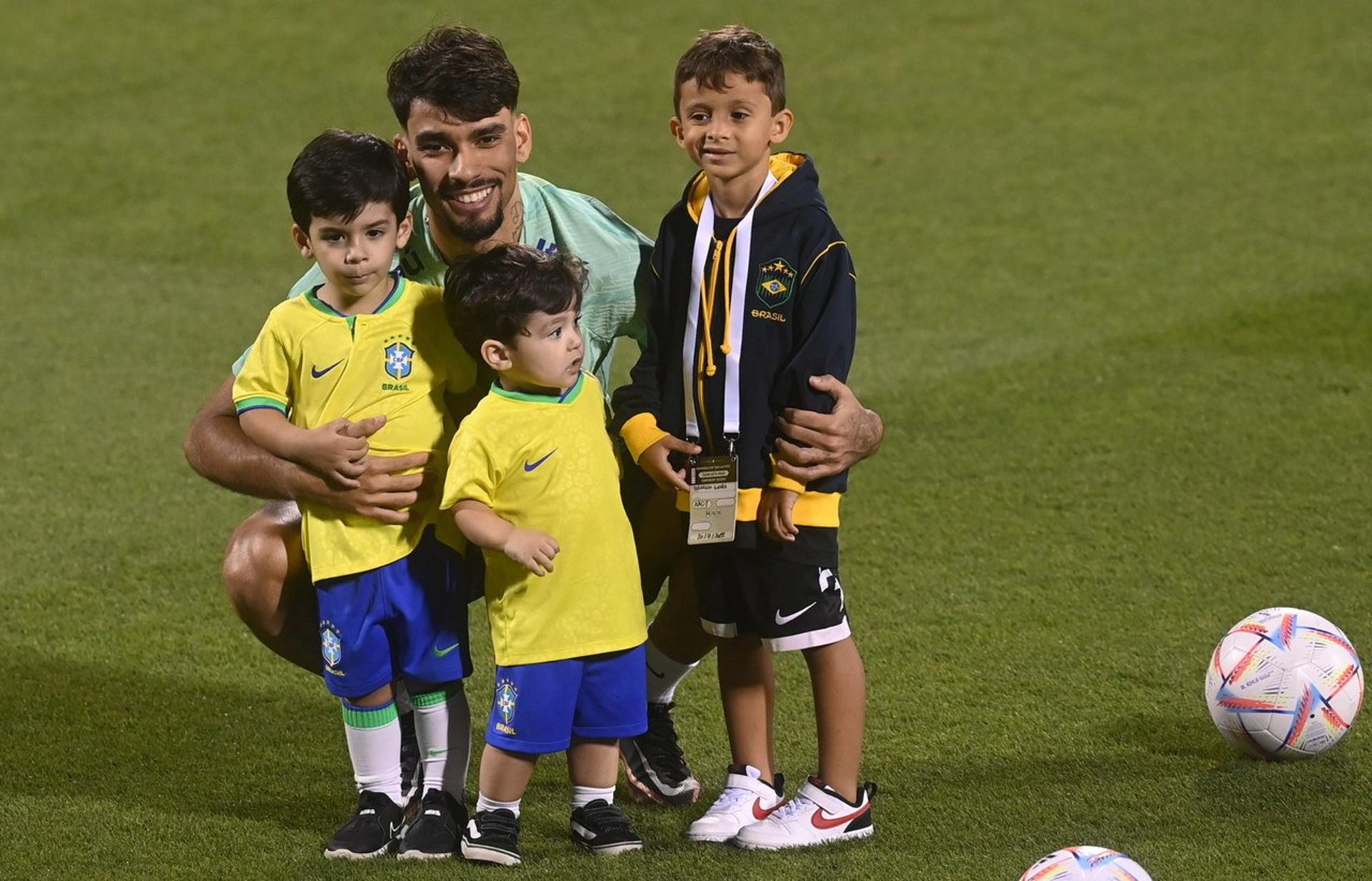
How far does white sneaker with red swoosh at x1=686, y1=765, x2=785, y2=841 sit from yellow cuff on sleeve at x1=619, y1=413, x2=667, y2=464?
22.8 inches

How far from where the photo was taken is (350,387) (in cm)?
287

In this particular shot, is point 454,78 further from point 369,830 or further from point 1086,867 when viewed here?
point 1086,867

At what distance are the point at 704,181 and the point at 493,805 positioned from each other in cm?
111

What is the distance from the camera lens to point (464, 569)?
301 centimetres

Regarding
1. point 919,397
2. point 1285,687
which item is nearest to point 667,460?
point 1285,687

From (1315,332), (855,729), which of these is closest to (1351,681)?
(855,729)

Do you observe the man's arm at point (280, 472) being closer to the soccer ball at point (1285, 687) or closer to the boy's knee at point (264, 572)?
the boy's knee at point (264, 572)

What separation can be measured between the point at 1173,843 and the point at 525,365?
4.36 ft

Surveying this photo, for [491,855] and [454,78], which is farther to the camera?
[454,78]

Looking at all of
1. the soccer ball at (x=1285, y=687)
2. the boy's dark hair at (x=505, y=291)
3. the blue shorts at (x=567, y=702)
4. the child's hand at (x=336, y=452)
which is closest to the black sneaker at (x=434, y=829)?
the blue shorts at (x=567, y=702)

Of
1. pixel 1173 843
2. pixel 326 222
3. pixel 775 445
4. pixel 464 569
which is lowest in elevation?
pixel 1173 843

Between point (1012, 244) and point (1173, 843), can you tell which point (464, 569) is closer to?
point (1173, 843)

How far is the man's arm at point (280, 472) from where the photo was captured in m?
2.85

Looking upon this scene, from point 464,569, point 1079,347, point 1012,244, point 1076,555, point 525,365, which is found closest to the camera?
point 525,365
